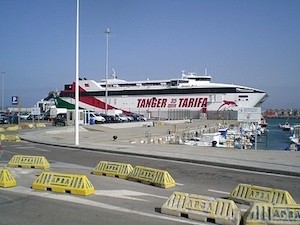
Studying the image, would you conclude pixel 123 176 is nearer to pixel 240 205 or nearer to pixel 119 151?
pixel 240 205

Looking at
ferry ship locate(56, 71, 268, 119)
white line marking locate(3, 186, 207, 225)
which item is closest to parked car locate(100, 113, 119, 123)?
ferry ship locate(56, 71, 268, 119)

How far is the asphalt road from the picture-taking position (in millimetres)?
7172

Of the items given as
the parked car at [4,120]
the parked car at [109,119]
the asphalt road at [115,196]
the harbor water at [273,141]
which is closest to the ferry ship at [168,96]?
the harbor water at [273,141]

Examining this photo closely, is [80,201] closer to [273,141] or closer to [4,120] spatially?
[4,120]

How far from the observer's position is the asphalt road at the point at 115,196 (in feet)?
23.5

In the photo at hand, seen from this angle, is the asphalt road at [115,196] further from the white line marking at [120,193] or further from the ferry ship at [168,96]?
the ferry ship at [168,96]

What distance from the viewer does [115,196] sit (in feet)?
30.3

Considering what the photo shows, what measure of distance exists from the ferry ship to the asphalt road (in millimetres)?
73194

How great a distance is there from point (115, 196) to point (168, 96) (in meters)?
88.5

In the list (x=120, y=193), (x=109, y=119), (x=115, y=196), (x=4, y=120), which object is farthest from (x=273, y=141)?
(x=115, y=196)

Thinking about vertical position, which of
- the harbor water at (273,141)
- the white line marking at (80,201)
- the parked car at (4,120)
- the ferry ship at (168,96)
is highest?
the ferry ship at (168,96)

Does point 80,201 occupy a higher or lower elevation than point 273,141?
higher

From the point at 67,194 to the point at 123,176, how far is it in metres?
2.97

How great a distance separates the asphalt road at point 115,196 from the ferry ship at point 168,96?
73.2 m
